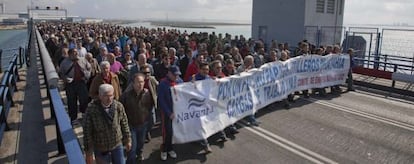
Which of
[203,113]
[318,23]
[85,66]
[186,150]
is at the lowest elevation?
[186,150]

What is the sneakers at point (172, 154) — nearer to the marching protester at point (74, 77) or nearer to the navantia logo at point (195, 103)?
the navantia logo at point (195, 103)

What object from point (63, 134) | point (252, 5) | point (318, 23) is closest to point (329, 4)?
point (318, 23)

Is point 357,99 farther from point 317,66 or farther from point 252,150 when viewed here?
point 252,150

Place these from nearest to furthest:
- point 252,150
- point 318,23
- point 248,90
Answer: point 252,150 → point 248,90 → point 318,23

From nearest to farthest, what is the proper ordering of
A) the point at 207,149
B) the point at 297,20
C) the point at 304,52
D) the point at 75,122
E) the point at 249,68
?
1. the point at 207,149
2. the point at 75,122
3. the point at 249,68
4. the point at 304,52
5. the point at 297,20

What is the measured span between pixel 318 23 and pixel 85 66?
19.2 m

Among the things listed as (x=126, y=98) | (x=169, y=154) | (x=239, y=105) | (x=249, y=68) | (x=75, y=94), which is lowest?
(x=169, y=154)

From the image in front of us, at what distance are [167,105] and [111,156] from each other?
75.2 inches

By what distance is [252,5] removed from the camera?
25.9m

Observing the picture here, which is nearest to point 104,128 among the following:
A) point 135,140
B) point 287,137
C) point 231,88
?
point 135,140

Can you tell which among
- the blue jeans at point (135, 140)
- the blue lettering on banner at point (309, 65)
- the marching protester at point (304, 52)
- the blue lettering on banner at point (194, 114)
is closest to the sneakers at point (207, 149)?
the blue lettering on banner at point (194, 114)

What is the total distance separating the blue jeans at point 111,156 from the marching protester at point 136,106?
80 cm

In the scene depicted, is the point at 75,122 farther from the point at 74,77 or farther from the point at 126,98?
the point at 126,98

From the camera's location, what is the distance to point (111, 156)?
4906 mm
